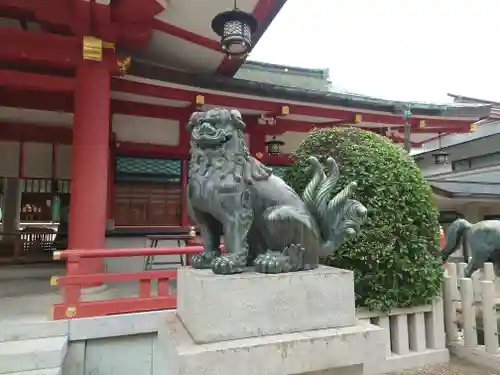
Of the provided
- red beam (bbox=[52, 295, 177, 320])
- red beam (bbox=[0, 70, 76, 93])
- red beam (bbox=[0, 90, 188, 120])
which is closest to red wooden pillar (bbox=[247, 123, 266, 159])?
red beam (bbox=[0, 90, 188, 120])

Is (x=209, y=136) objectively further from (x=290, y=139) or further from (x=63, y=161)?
(x=290, y=139)

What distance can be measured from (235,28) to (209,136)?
224cm

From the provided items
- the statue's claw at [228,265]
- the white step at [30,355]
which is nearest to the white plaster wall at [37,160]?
the white step at [30,355]

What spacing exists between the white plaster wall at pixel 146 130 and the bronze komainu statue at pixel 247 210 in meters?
4.89

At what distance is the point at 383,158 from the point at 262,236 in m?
2.08

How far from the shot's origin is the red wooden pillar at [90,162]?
4.41 metres

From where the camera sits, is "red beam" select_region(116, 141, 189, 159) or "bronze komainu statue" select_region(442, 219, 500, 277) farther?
"red beam" select_region(116, 141, 189, 159)

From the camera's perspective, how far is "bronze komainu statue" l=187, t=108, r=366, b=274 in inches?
79.1

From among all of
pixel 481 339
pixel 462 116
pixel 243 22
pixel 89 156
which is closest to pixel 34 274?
pixel 89 156

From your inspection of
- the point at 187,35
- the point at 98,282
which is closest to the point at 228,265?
the point at 98,282

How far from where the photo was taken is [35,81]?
4809mm

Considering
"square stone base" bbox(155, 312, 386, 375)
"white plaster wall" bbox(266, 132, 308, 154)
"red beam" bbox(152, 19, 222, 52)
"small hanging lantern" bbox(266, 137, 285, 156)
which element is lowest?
"square stone base" bbox(155, 312, 386, 375)

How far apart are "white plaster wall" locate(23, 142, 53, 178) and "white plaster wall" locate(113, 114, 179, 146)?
1970 millimetres

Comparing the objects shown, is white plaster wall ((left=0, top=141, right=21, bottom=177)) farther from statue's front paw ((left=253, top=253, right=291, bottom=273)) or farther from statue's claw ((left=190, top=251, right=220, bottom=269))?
statue's front paw ((left=253, top=253, right=291, bottom=273))
